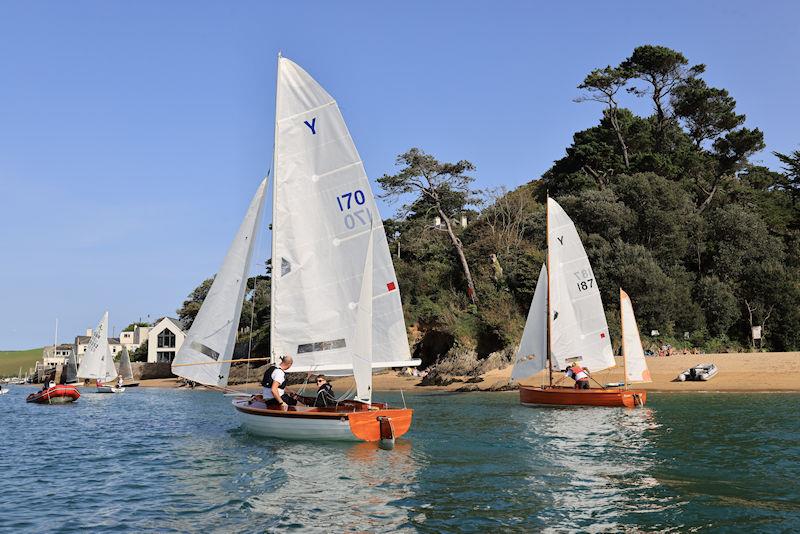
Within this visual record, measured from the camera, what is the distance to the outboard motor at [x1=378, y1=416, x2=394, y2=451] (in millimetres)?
19422

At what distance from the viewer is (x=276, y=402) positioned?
68.3ft

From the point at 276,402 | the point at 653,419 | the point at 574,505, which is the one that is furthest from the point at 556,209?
the point at 574,505

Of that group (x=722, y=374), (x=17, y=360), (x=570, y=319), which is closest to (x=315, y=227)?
(x=570, y=319)

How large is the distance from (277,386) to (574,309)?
19.1 metres

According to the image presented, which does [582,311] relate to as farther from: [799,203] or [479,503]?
[799,203]

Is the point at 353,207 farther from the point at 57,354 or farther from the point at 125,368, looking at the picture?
the point at 57,354

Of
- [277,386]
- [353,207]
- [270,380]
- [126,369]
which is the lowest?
[277,386]

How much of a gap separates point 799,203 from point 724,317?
22.9m

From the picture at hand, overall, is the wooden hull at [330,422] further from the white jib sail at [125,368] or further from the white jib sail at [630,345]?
the white jib sail at [125,368]

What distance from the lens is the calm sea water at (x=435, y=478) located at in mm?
12016

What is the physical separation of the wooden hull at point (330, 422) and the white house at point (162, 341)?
79.0 m

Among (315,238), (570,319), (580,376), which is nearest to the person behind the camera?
(315,238)

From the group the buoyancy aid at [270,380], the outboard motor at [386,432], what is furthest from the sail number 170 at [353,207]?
the outboard motor at [386,432]

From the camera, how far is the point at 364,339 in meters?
19.3
